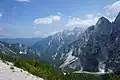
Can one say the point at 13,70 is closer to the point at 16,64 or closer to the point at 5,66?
the point at 5,66

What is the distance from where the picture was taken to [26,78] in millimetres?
35906

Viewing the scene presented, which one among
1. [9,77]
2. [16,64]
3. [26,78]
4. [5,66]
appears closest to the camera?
[9,77]

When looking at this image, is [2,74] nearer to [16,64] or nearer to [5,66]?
[5,66]

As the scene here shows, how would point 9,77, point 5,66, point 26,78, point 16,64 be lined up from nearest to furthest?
point 9,77
point 26,78
point 5,66
point 16,64

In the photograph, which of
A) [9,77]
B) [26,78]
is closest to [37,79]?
[26,78]

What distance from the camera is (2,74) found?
34.1 m

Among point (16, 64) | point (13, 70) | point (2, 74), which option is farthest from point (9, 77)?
point (16, 64)

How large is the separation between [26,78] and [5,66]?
169 inches

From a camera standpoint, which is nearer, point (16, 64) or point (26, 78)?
point (26, 78)

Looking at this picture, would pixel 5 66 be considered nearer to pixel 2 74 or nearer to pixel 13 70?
pixel 13 70

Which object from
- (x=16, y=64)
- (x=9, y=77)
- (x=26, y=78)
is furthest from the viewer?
(x=16, y=64)

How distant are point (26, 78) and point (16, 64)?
25.1ft

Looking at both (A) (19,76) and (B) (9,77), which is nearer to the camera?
(B) (9,77)

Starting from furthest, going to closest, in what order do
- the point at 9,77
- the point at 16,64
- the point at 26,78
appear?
the point at 16,64
the point at 26,78
the point at 9,77
